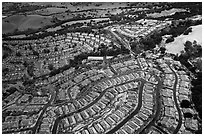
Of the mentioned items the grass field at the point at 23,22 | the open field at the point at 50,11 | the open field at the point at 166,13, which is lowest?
the grass field at the point at 23,22

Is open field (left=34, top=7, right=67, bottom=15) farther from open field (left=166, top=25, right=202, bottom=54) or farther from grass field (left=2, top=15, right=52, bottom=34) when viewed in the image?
open field (left=166, top=25, right=202, bottom=54)

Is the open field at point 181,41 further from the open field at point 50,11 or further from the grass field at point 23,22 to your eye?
the open field at point 50,11

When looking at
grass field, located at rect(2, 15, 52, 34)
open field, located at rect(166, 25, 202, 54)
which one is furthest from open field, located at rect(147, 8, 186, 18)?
grass field, located at rect(2, 15, 52, 34)

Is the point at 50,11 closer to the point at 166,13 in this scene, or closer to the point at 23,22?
the point at 23,22

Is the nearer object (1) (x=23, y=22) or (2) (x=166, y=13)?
(2) (x=166, y=13)

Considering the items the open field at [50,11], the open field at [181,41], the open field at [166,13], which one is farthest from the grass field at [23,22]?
the open field at [181,41]

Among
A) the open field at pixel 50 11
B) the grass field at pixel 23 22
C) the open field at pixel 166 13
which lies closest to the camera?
the grass field at pixel 23 22

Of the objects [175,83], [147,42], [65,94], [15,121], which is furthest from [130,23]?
[15,121]

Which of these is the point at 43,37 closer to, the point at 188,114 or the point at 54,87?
the point at 54,87

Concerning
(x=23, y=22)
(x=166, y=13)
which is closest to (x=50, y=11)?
(x=23, y=22)

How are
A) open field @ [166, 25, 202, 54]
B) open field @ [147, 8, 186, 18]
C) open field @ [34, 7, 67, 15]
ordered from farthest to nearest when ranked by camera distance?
1. open field @ [34, 7, 67, 15]
2. open field @ [147, 8, 186, 18]
3. open field @ [166, 25, 202, 54]

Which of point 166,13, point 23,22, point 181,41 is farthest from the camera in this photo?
point 23,22
